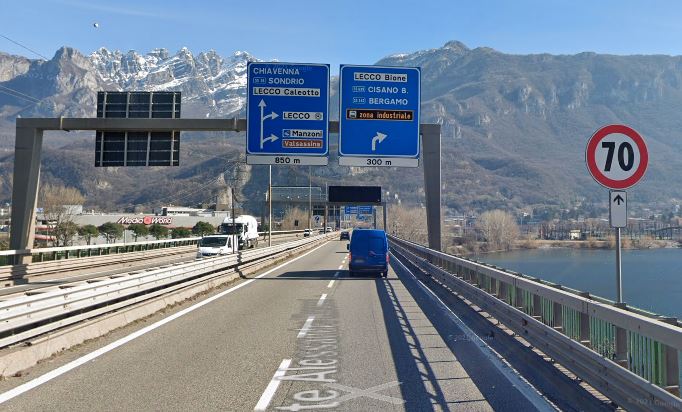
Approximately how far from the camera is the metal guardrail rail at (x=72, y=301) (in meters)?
8.20

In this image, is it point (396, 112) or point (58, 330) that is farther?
point (396, 112)

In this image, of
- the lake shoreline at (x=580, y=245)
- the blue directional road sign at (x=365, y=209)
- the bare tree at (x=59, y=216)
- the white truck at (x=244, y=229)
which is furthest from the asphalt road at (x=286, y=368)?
the blue directional road sign at (x=365, y=209)

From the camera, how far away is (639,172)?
24.6 ft

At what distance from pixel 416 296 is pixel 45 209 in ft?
142

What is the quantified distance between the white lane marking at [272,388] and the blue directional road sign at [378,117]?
14.9 m

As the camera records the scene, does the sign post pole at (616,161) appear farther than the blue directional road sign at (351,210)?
No

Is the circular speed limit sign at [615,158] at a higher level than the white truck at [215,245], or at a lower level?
higher

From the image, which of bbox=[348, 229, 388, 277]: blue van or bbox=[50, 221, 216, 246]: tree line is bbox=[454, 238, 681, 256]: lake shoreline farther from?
bbox=[50, 221, 216, 246]: tree line

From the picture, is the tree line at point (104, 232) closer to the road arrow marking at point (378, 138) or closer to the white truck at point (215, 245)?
the white truck at point (215, 245)

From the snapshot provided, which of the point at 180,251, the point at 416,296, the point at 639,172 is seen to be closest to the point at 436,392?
the point at 639,172

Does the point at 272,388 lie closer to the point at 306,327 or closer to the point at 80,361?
the point at 80,361

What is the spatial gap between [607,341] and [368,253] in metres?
18.9

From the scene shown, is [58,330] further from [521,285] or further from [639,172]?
[639,172]

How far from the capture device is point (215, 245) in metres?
39.5
